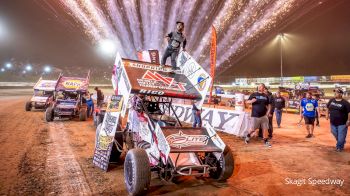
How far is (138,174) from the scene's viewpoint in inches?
199

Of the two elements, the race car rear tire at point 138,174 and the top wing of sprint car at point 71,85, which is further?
the top wing of sprint car at point 71,85

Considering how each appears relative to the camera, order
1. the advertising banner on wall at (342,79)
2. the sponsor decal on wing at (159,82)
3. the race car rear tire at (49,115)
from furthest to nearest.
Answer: the advertising banner on wall at (342,79)
the race car rear tire at (49,115)
the sponsor decal on wing at (159,82)

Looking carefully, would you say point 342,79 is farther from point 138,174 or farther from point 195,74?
point 138,174

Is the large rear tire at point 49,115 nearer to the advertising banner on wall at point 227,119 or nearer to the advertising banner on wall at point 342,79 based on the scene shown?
the advertising banner on wall at point 227,119

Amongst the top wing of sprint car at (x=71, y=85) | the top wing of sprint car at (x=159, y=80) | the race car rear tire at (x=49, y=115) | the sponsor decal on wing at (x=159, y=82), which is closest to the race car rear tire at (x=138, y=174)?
the top wing of sprint car at (x=159, y=80)

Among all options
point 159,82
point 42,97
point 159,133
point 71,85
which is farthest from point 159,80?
point 42,97

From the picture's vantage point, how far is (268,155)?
8.61 metres

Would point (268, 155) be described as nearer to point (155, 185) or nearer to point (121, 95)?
point (155, 185)

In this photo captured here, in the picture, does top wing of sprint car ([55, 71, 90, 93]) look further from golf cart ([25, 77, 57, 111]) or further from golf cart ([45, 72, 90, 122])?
golf cart ([25, 77, 57, 111])

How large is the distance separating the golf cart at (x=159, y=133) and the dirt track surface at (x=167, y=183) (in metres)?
0.39

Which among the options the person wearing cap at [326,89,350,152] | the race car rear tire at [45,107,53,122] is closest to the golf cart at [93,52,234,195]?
the person wearing cap at [326,89,350,152]

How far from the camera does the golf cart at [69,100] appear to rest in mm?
16484

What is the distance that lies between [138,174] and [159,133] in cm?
88

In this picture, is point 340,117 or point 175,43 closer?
point 175,43
